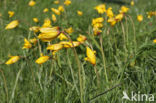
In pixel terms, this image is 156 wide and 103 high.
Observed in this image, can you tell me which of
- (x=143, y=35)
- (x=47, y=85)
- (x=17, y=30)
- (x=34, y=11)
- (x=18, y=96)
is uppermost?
(x=34, y=11)

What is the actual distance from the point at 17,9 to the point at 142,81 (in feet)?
11.9

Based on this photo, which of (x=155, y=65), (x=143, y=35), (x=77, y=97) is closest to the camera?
(x=77, y=97)

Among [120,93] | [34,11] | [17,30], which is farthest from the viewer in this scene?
[34,11]

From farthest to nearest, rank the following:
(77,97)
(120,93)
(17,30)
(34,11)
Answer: (34,11), (17,30), (120,93), (77,97)

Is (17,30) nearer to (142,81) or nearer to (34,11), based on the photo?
(34,11)

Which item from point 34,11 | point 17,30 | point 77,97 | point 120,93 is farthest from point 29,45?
point 34,11

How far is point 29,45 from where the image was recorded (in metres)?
1.78

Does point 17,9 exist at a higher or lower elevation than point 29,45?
higher

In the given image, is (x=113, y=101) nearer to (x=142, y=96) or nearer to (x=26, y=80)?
(x=142, y=96)

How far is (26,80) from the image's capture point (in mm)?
1794

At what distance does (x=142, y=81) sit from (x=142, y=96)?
16 centimetres

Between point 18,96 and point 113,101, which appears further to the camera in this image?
point 18,96

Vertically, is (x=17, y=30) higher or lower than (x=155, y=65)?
higher

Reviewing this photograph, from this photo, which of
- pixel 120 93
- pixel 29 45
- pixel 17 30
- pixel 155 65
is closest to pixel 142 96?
pixel 120 93
